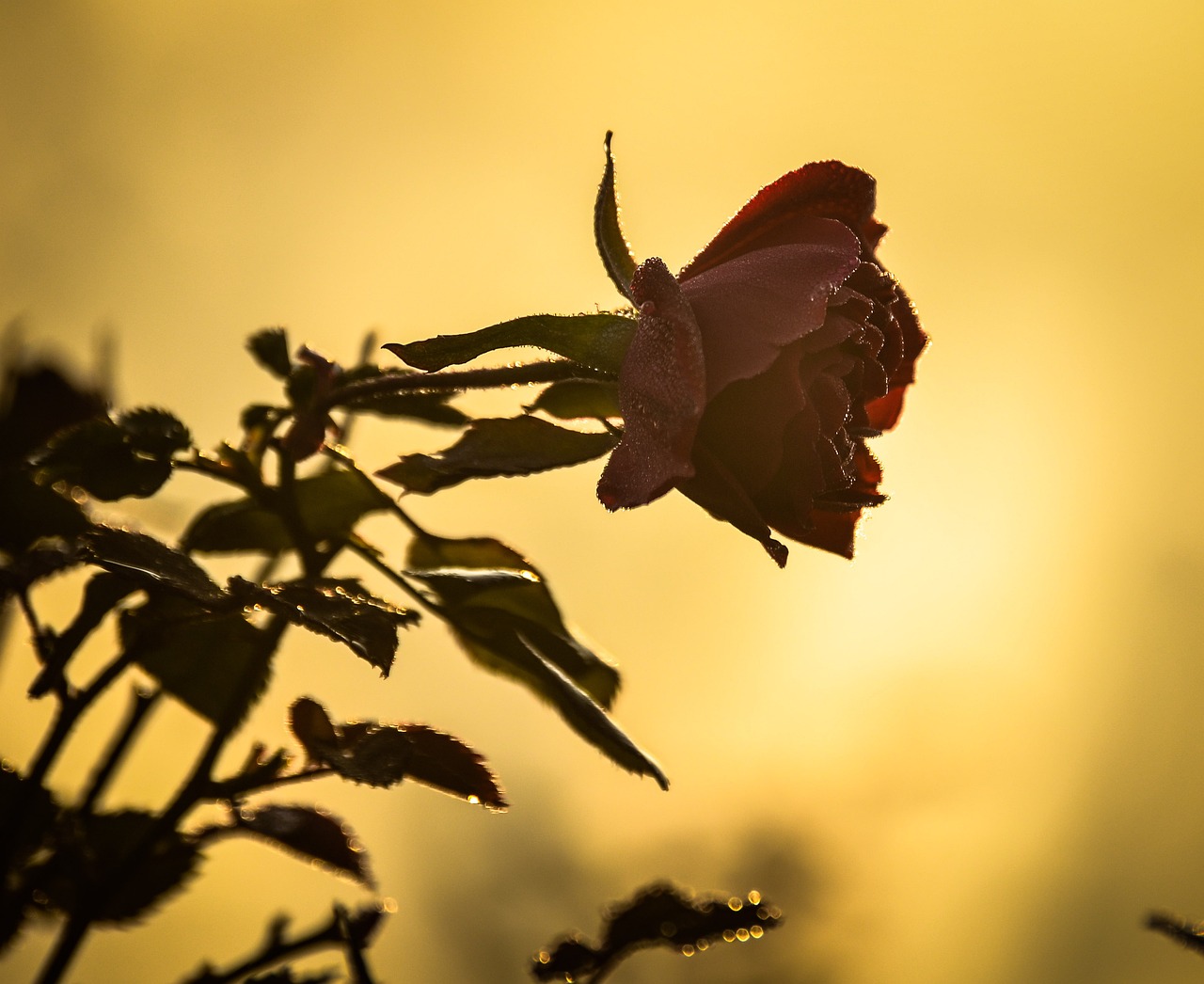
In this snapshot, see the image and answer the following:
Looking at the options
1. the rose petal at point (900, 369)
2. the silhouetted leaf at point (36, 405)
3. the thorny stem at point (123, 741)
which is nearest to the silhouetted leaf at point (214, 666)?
the thorny stem at point (123, 741)

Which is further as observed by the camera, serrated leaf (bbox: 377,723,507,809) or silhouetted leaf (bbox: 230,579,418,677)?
serrated leaf (bbox: 377,723,507,809)

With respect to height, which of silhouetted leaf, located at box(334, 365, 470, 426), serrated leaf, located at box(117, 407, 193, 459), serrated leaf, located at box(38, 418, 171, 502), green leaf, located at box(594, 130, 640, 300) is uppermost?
green leaf, located at box(594, 130, 640, 300)

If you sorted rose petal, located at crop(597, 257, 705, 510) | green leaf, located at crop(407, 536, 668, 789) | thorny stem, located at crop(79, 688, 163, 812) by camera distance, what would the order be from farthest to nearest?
thorny stem, located at crop(79, 688, 163, 812) < green leaf, located at crop(407, 536, 668, 789) < rose petal, located at crop(597, 257, 705, 510)

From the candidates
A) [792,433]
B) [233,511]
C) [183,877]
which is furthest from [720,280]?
[183,877]

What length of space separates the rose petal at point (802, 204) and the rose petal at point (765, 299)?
0.05ft

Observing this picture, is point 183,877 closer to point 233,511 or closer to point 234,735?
point 234,735

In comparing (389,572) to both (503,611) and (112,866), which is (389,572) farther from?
(112,866)

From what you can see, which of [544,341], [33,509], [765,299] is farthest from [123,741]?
[765,299]

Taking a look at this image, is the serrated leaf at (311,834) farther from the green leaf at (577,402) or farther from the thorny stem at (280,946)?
the green leaf at (577,402)

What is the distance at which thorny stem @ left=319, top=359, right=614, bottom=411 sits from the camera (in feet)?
1.92

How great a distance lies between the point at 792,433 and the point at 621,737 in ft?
0.60

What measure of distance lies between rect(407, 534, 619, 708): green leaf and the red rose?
163 mm

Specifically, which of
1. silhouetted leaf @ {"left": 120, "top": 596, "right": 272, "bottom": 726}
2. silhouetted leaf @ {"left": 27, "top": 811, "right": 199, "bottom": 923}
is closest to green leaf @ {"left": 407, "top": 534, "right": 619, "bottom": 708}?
A: silhouetted leaf @ {"left": 120, "top": 596, "right": 272, "bottom": 726}

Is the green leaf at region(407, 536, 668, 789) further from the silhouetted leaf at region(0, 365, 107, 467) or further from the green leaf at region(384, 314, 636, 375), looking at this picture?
the silhouetted leaf at region(0, 365, 107, 467)
